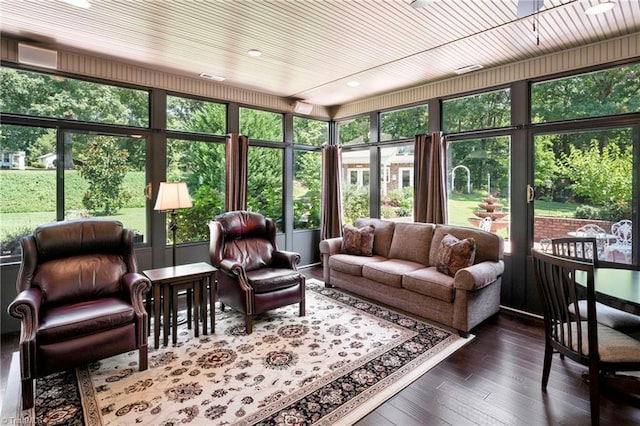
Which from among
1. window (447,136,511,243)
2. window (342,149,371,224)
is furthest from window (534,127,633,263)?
window (342,149,371,224)

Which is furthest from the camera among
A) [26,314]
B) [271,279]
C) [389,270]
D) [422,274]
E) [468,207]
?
[468,207]

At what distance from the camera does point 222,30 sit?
3.27 m

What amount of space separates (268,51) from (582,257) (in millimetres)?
3809

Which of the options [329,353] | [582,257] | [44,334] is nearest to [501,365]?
[582,257]

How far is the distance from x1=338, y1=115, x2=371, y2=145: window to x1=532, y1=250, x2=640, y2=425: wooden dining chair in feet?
13.6

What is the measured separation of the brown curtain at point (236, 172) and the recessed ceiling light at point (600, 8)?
428 cm

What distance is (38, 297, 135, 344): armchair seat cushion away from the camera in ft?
7.95

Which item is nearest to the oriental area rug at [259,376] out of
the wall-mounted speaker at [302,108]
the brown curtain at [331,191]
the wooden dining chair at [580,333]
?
the wooden dining chair at [580,333]

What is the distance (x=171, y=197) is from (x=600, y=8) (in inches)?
171

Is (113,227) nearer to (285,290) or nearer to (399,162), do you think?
(285,290)

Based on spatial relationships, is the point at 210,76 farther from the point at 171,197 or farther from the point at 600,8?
the point at 600,8

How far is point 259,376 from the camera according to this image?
2.67 m

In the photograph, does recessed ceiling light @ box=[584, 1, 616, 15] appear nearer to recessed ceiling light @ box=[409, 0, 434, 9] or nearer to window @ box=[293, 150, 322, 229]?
recessed ceiling light @ box=[409, 0, 434, 9]

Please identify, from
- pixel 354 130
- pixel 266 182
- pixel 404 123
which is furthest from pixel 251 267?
pixel 354 130
